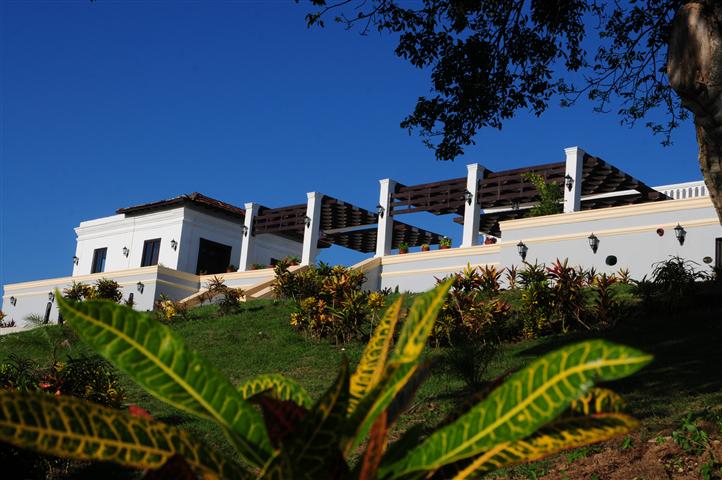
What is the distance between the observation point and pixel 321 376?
12.4 m

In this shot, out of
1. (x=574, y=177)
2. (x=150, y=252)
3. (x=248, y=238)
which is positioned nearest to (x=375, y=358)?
(x=574, y=177)

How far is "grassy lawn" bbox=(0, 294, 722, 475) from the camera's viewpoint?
8.73 m

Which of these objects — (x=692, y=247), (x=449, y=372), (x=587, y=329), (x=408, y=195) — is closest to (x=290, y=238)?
(x=408, y=195)

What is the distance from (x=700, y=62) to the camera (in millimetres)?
5531

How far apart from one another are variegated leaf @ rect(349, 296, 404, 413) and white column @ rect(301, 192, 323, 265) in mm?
29365

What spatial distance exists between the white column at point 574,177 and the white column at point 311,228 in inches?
430

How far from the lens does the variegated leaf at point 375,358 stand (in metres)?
1.27

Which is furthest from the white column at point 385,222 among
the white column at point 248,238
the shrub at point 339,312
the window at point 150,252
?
the window at point 150,252

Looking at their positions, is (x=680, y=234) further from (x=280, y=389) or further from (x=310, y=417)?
(x=310, y=417)

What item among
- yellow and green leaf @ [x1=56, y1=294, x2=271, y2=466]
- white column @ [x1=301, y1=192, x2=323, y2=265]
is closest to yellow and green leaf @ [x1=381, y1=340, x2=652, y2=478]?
yellow and green leaf @ [x1=56, y1=294, x2=271, y2=466]

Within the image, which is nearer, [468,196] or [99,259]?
[468,196]

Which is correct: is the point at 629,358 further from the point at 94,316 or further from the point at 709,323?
the point at 709,323

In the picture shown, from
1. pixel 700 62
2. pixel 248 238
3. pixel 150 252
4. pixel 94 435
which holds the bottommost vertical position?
pixel 94 435

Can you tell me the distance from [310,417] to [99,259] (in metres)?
40.2
